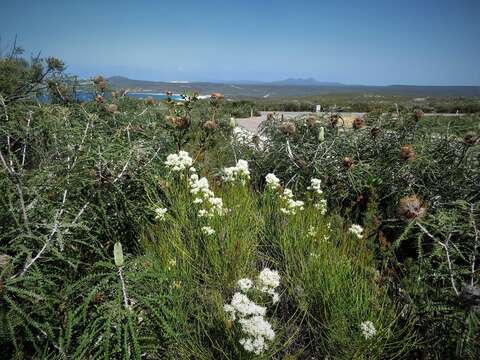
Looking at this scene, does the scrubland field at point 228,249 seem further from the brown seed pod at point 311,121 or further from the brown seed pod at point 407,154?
the brown seed pod at point 311,121

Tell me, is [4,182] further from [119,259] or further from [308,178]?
[308,178]

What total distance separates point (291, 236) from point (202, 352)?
3.46 feet

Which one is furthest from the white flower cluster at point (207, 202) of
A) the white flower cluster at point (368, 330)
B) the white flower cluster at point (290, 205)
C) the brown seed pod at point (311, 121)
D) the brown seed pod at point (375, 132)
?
the brown seed pod at point (375, 132)

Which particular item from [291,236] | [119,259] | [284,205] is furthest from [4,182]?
[284,205]

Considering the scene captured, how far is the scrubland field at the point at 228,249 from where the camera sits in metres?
1.31

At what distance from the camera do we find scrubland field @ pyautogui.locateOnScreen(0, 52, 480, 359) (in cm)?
131

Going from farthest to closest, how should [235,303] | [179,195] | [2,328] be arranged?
[179,195]
[235,303]
[2,328]

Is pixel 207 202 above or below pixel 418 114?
below

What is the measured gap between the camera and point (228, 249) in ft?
6.64

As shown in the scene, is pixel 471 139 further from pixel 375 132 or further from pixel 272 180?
pixel 272 180

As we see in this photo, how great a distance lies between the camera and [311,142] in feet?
13.5

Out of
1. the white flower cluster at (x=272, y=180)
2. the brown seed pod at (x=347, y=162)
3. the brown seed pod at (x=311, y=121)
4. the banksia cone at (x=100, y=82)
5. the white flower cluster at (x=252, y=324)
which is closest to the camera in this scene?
the white flower cluster at (x=252, y=324)

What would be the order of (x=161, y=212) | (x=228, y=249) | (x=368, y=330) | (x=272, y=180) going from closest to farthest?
(x=368, y=330) → (x=228, y=249) → (x=161, y=212) → (x=272, y=180)

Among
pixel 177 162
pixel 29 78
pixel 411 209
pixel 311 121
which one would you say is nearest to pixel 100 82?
pixel 29 78
